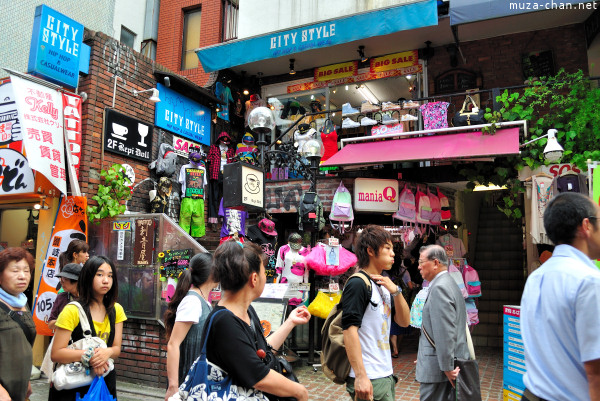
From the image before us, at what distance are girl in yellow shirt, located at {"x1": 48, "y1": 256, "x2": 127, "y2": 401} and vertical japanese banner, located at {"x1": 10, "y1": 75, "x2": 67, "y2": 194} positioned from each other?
4.08 meters

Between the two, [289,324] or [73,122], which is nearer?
[289,324]

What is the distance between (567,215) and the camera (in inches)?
84.1

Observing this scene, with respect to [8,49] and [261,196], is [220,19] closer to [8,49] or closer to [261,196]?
[8,49]

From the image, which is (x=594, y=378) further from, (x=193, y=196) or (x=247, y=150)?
(x=247, y=150)

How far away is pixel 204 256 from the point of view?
3.37 meters

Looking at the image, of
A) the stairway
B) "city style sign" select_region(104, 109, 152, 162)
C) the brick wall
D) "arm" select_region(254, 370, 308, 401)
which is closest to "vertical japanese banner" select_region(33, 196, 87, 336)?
"city style sign" select_region(104, 109, 152, 162)

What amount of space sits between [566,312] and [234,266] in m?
1.60

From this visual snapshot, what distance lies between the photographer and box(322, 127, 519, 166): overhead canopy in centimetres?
683

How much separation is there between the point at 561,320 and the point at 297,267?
19.7 ft

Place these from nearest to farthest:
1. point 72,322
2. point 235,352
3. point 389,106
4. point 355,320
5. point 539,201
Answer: point 235,352 → point 355,320 → point 72,322 → point 539,201 → point 389,106

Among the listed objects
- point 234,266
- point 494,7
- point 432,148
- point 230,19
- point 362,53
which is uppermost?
point 230,19

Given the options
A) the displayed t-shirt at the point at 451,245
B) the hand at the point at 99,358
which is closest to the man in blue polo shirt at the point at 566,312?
the hand at the point at 99,358

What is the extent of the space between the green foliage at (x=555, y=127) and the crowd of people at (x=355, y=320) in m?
4.13

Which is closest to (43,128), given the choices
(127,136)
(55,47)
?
(55,47)
